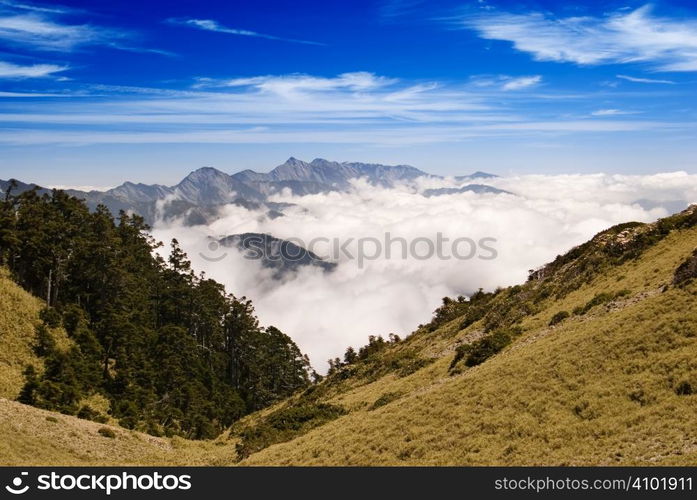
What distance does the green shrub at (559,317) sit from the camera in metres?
32.5

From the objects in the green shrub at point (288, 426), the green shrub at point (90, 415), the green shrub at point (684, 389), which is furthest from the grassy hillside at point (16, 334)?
the green shrub at point (684, 389)

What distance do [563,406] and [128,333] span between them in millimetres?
54612

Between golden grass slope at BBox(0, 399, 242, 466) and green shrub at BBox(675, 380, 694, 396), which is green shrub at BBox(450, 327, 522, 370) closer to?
green shrub at BBox(675, 380, 694, 396)

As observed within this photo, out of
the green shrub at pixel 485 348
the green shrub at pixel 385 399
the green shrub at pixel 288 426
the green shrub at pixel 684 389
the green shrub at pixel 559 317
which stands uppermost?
the green shrub at pixel 559 317

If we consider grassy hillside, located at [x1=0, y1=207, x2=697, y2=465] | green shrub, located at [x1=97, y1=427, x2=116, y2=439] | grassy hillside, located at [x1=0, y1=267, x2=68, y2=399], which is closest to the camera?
grassy hillside, located at [x1=0, y1=207, x2=697, y2=465]

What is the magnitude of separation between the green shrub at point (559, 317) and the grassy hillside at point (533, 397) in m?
0.13
